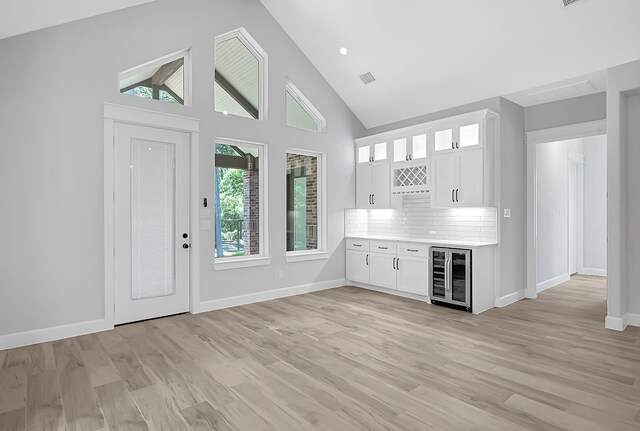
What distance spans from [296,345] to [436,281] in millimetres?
2482

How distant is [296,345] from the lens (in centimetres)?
378

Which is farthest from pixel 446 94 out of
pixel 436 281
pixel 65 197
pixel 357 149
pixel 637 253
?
pixel 65 197

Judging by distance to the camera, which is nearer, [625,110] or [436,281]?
[625,110]

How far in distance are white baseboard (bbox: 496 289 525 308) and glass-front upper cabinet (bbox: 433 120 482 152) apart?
2.20m

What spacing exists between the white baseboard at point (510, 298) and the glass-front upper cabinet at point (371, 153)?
2844mm

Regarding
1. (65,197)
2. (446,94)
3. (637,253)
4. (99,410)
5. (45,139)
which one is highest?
(446,94)

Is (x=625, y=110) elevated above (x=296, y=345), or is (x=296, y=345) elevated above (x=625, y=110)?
(x=625, y=110)

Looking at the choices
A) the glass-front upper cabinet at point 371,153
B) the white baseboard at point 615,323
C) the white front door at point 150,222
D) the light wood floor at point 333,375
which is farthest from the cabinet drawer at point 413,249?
the white front door at point 150,222

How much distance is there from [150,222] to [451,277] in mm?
4027

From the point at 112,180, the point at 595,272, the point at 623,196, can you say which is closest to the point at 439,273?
the point at 623,196

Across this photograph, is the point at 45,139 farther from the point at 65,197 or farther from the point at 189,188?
the point at 189,188

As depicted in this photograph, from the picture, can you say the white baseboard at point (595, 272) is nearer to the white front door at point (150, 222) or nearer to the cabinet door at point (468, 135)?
the cabinet door at point (468, 135)

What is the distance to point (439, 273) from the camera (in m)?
5.30

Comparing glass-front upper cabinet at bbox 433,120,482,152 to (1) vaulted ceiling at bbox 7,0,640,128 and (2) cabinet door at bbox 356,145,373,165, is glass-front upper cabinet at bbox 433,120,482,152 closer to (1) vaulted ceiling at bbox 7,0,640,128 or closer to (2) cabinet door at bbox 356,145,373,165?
(1) vaulted ceiling at bbox 7,0,640,128
